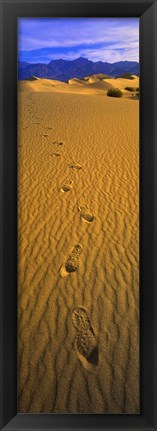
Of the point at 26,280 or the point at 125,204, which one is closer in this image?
the point at 26,280

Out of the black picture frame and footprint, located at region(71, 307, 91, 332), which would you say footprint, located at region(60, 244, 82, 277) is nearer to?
footprint, located at region(71, 307, 91, 332)

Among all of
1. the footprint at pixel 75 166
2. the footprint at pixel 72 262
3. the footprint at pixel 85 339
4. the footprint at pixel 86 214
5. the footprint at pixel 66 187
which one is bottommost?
the footprint at pixel 85 339

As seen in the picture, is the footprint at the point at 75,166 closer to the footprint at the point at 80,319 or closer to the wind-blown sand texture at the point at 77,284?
the wind-blown sand texture at the point at 77,284

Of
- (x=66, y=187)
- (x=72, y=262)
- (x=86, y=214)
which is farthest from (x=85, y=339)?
(x=66, y=187)

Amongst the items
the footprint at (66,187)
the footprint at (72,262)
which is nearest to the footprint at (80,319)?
the footprint at (72,262)

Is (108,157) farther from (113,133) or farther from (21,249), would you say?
(21,249)

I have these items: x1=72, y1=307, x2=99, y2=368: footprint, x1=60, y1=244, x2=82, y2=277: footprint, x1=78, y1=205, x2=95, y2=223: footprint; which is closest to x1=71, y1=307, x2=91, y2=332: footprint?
x1=72, y1=307, x2=99, y2=368: footprint
